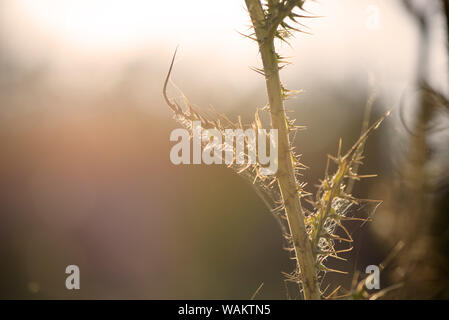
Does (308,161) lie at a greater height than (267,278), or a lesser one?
greater

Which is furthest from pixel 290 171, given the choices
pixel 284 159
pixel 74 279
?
pixel 74 279

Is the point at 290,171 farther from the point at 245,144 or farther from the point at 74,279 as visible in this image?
the point at 74,279

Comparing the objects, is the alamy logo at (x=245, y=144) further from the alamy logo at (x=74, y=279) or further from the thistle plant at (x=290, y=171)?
the alamy logo at (x=74, y=279)

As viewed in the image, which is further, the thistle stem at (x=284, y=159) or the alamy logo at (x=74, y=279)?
the alamy logo at (x=74, y=279)

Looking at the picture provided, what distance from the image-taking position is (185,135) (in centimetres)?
141

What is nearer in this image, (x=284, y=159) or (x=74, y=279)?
(x=284, y=159)

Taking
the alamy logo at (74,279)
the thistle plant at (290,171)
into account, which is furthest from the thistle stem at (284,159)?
the alamy logo at (74,279)

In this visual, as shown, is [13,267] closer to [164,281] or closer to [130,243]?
[130,243]

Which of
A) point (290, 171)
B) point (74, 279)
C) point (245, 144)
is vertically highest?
point (245, 144)

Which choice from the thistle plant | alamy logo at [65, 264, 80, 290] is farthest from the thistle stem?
alamy logo at [65, 264, 80, 290]

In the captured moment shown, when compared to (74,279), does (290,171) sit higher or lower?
higher

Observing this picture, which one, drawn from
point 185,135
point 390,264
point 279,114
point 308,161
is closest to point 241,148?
point 279,114

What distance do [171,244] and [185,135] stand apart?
1033cm
